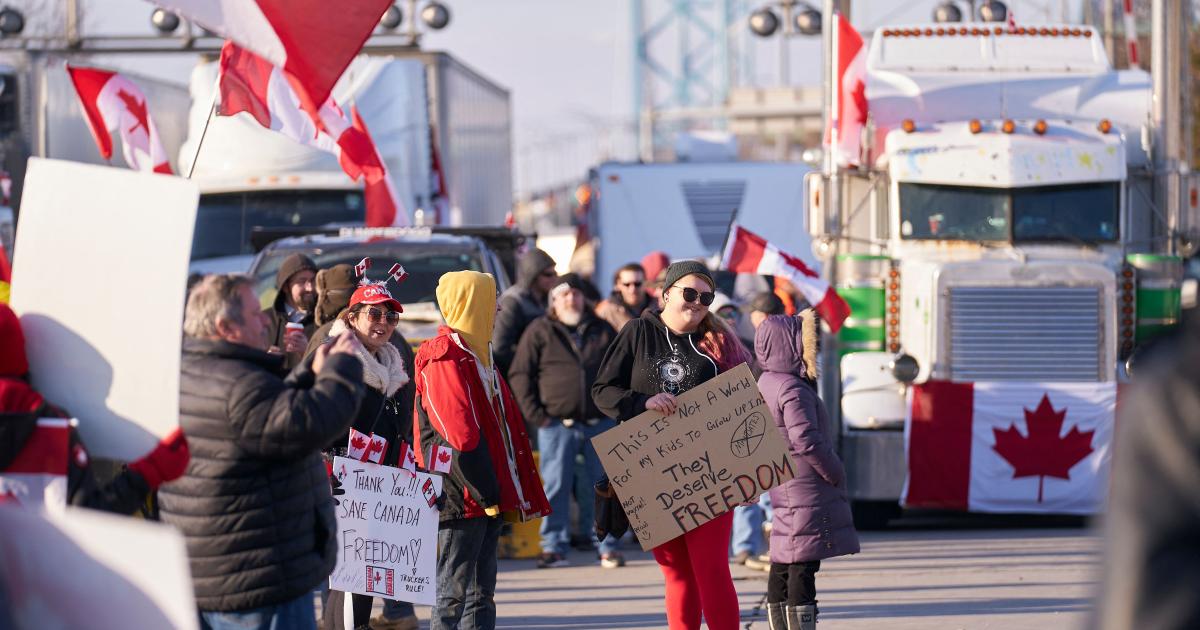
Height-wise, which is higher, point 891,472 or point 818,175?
point 818,175

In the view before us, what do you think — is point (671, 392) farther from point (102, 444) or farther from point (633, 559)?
point (633, 559)

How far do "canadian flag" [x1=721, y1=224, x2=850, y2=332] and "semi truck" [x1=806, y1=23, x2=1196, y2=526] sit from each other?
0.63 meters

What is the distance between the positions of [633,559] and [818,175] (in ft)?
12.1

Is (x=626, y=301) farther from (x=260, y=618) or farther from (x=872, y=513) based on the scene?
(x=260, y=618)

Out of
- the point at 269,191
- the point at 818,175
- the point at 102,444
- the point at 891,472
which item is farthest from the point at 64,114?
the point at 102,444

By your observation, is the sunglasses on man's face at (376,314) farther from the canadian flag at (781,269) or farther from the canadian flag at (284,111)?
the canadian flag at (781,269)

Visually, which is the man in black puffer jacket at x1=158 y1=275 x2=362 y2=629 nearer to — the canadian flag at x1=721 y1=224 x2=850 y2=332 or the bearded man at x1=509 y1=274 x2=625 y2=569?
the bearded man at x1=509 y1=274 x2=625 y2=569

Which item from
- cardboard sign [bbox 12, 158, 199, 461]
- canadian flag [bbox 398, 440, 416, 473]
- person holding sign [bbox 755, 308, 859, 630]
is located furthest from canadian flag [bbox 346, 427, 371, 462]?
cardboard sign [bbox 12, 158, 199, 461]

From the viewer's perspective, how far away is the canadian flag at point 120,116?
14250 millimetres

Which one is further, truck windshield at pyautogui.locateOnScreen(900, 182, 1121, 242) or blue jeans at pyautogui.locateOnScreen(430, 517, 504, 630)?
truck windshield at pyautogui.locateOnScreen(900, 182, 1121, 242)

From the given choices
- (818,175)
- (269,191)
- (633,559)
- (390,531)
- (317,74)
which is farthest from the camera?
(269,191)

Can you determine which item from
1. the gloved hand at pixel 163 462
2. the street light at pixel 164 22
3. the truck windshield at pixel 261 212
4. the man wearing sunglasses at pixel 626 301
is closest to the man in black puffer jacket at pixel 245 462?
the gloved hand at pixel 163 462

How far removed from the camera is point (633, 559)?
37.6ft

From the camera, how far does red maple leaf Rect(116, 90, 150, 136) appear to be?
46.6 feet
